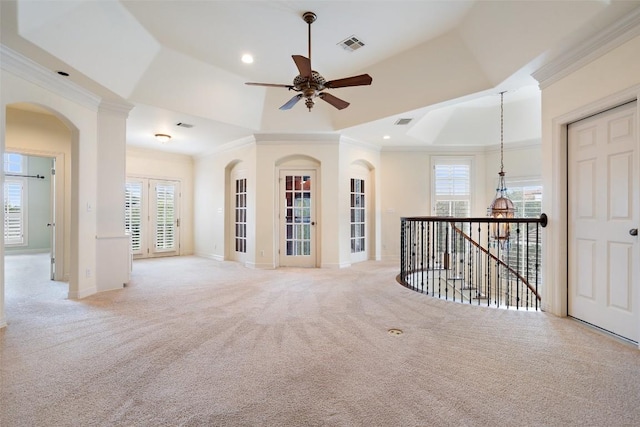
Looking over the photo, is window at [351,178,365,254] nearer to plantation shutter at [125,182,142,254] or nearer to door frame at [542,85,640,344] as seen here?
door frame at [542,85,640,344]

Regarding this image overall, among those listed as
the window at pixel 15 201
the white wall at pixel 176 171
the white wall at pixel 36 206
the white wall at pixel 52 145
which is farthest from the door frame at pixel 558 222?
the window at pixel 15 201

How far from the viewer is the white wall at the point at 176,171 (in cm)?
756

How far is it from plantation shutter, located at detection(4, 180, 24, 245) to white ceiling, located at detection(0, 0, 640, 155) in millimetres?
5803

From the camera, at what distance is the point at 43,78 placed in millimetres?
3523

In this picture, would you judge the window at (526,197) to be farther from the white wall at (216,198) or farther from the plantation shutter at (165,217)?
the plantation shutter at (165,217)

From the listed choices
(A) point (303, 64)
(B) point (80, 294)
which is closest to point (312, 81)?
(A) point (303, 64)

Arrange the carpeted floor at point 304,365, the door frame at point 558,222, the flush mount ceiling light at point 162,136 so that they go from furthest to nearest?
the flush mount ceiling light at point 162,136
the door frame at point 558,222
the carpeted floor at point 304,365

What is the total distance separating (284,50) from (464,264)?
5.31 meters

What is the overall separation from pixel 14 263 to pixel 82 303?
4895mm

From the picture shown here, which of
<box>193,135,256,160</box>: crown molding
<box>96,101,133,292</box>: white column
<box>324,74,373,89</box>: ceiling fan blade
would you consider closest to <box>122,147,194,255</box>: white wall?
<box>193,135,256,160</box>: crown molding

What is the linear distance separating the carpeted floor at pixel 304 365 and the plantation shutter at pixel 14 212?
20.7 ft

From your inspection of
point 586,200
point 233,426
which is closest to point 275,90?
point 586,200

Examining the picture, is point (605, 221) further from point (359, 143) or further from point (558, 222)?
point (359, 143)

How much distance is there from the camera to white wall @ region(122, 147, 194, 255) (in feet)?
24.8
